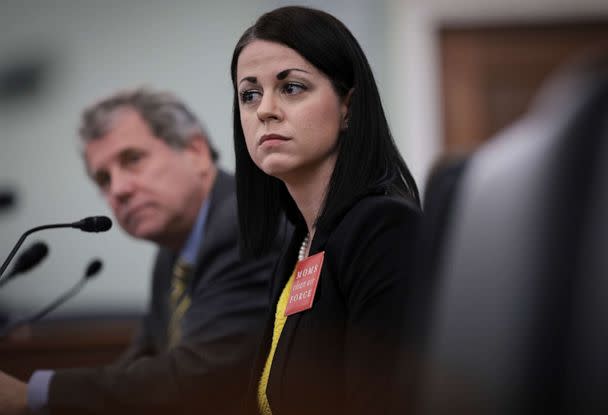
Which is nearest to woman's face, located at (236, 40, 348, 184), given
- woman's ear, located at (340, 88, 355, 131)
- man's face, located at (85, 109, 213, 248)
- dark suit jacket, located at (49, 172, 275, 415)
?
woman's ear, located at (340, 88, 355, 131)

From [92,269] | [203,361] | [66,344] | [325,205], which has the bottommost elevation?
[66,344]

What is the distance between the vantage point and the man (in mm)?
1713

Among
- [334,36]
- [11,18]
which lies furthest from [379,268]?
[11,18]

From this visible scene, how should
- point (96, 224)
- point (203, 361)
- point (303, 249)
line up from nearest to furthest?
point (303, 249) < point (96, 224) < point (203, 361)

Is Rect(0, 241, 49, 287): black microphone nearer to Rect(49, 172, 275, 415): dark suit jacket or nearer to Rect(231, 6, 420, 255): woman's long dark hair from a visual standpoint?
Rect(49, 172, 275, 415): dark suit jacket

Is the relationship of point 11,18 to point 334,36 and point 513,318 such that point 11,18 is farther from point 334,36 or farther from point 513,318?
point 513,318

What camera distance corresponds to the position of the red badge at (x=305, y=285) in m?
1.18

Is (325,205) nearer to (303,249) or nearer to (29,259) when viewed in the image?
(303,249)

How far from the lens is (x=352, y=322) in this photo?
3.61 feet

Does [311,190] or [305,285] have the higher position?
[311,190]

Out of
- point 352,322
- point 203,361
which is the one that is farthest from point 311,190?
point 203,361

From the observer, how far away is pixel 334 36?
1.24 meters

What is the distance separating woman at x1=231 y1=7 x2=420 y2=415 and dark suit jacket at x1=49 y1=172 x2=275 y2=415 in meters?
0.43

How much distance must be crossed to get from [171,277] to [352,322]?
1.20m
